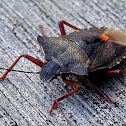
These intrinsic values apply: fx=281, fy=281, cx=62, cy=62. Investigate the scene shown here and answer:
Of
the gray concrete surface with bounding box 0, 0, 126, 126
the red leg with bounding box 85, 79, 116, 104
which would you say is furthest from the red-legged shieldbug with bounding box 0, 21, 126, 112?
the gray concrete surface with bounding box 0, 0, 126, 126

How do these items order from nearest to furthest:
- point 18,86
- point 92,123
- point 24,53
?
point 92,123 → point 18,86 → point 24,53

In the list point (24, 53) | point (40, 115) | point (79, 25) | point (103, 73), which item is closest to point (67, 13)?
point (79, 25)

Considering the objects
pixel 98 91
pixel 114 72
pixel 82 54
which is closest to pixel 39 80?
pixel 82 54

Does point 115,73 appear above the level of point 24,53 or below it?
below

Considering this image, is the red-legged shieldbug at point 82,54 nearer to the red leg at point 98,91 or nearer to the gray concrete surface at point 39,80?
the red leg at point 98,91

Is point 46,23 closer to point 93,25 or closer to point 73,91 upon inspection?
point 93,25

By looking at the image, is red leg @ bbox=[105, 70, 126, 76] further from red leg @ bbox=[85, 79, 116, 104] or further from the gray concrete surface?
red leg @ bbox=[85, 79, 116, 104]

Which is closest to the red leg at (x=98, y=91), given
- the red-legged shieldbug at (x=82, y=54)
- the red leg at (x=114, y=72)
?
the red-legged shieldbug at (x=82, y=54)
